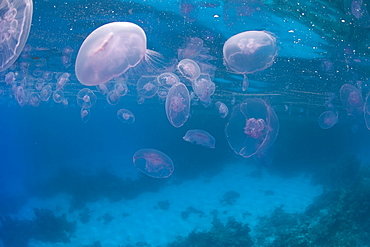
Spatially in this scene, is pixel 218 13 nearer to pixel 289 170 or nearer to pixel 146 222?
pixel 146 222

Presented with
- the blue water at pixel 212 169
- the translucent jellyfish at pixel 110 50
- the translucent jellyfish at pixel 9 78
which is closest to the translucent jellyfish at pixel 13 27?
the translucent jellyfish at pixel 110 50

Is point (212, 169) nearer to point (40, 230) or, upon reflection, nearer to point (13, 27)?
point (40, 230)

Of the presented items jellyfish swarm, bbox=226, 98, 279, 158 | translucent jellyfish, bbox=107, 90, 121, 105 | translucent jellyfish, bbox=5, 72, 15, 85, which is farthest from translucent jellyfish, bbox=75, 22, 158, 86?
translucent jellyfish, bbox=5, 72, 15, 85

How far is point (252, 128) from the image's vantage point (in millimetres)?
6219

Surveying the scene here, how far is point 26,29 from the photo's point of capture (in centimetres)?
325

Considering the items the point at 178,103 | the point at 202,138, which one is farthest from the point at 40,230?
the point at 178,103

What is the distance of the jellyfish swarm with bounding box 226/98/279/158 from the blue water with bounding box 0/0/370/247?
1.89m

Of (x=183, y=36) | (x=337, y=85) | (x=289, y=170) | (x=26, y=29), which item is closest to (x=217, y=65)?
(x=183, y=36)

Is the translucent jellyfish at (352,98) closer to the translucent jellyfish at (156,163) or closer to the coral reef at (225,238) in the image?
the coral reef at (225,238)

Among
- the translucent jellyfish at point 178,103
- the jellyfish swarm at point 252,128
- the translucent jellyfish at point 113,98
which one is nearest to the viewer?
the jellyfish swarm at point 252,128

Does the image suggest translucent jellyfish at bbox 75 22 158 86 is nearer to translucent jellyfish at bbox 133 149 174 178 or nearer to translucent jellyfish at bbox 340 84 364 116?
translucent jellyfish at bbox 133 149 174 178

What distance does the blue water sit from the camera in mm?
6336

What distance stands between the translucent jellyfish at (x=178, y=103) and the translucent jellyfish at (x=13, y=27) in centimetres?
385

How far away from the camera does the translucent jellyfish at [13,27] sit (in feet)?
10.5
